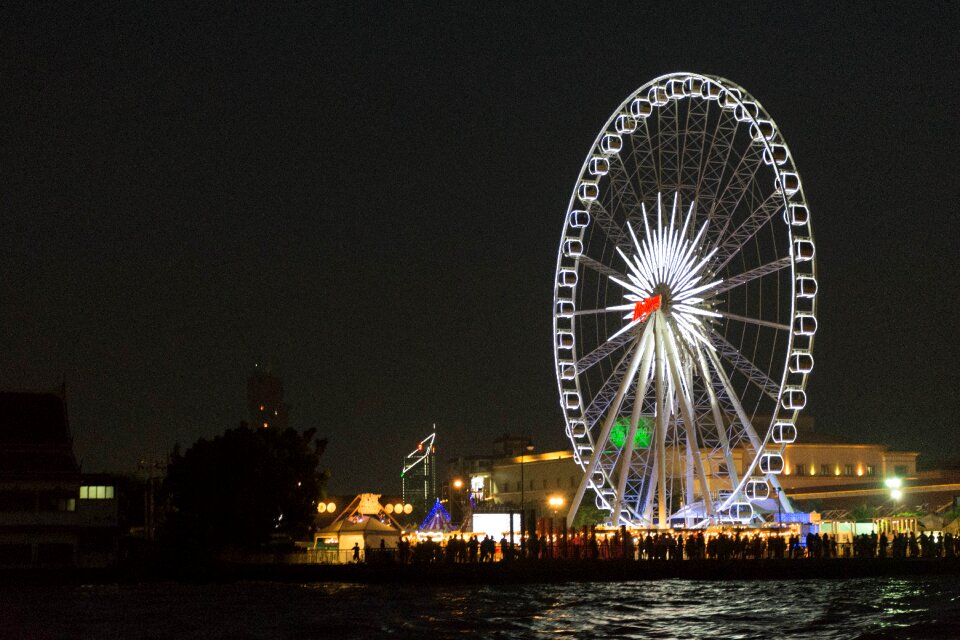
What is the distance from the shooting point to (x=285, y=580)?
212ft

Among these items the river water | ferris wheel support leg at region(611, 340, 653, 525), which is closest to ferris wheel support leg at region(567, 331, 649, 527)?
ferris wheel support leg at region(611, 340, 653, 525)

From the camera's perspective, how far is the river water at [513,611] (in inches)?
1501

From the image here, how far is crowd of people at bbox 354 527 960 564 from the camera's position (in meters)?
59.3

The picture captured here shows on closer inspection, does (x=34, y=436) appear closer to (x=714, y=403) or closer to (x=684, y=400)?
(x=684, y=400)

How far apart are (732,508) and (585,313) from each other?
1224cm

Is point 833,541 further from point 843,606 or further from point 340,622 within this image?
point 340,622

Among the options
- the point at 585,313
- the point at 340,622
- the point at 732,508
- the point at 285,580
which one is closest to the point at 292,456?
the point at 285,580

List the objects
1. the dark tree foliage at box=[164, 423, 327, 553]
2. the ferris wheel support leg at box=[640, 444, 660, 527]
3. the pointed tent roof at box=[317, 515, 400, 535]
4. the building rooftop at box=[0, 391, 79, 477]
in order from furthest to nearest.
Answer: the building rooftop at box=[0, 391, 79, 477] < the pointed tent roof at box=[317, 515, 400, 535] < the dark tree foliage at box=[164, 423, 327, 553] < the ferris wheel support leg at box=[640, 444, 660, 527]

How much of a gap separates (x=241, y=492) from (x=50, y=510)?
1371cm

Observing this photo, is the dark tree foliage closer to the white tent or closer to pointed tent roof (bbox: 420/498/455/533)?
the white tent

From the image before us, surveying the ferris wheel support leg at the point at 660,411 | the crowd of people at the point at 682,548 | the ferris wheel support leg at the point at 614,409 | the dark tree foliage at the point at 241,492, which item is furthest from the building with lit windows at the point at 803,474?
the crowd of people at the point at 682,548

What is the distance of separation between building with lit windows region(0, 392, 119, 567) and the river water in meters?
17.6

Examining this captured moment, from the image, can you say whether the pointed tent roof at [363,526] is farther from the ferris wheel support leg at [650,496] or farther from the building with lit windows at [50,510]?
the ferris wheel support leg at [650,496]

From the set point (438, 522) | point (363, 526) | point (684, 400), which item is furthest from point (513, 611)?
point (438, 522)
